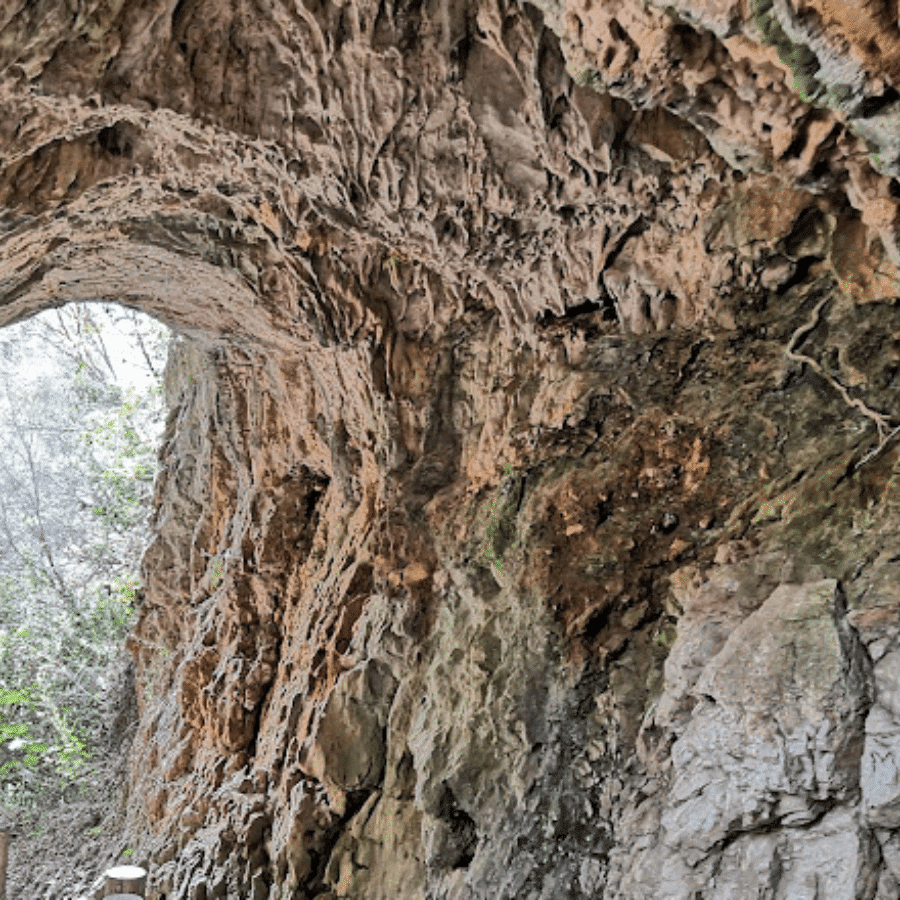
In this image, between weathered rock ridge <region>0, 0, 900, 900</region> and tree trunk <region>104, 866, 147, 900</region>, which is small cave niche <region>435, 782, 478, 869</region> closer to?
weathered rock ridge <region>0, 0, 900, 900</region>

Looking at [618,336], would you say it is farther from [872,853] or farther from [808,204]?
[872,853]

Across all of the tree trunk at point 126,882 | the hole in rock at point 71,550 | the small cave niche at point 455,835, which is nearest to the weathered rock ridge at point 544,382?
the small cave niche at point 455,835

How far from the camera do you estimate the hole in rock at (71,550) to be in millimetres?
8422

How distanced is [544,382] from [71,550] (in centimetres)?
850

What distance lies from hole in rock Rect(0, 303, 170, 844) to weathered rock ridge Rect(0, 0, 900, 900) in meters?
3.59

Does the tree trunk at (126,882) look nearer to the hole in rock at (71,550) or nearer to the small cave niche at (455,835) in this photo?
the hole in rock at (71,550)

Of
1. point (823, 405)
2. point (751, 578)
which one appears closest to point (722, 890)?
point (751, 578)

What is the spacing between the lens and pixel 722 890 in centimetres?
254

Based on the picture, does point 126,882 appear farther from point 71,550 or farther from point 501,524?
point 71,550

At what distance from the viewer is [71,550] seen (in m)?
10.6

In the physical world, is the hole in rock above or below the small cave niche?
above

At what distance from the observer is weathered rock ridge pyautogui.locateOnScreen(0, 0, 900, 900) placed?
2.51 metres

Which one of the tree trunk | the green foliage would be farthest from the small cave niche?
the tree trunk

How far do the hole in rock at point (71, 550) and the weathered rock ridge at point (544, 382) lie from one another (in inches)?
141
